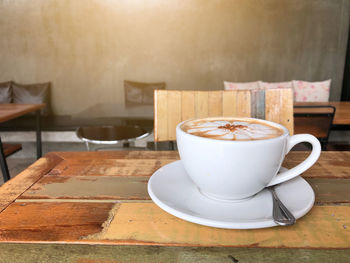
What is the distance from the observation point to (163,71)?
3.72 m

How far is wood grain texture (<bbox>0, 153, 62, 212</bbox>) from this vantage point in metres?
0.46

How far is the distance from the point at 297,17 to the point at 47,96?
3.33m

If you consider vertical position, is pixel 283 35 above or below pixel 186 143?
above

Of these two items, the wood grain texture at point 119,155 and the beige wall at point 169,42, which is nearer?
the wood grain texture at point 119,155

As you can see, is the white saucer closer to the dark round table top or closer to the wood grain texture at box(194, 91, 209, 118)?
the wood grain texture at box(194, 91, 209, 118)

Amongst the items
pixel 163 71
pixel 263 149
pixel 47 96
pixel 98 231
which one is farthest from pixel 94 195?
pixel 47 96

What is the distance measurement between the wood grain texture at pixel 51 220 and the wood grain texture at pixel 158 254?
0.07 ft

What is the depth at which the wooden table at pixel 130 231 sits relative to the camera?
322 millimetres

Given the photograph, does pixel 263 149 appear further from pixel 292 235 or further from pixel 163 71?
pixel 163 71

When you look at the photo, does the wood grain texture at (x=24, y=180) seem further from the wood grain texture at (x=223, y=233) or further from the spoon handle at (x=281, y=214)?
the spoon handle at (x=281, y=214)

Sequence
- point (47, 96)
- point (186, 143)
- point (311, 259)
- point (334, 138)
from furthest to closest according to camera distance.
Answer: point (47, 96)
point (334, 138)
point (186, 143)
point (311, 259)

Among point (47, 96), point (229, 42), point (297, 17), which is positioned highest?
point (297, 17)

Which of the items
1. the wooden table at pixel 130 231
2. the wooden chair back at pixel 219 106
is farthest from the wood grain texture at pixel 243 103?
the wooden table at pixel 130 231

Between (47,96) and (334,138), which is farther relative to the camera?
(47,96)
